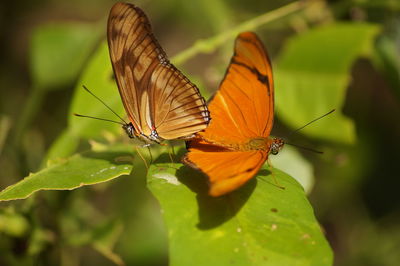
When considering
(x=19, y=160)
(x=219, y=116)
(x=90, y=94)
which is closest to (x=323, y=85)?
(x=219, y=116)

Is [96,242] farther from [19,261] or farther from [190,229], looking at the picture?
[190,229]

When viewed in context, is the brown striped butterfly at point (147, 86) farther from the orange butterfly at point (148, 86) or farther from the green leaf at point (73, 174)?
the green leaf at point (73, 174)

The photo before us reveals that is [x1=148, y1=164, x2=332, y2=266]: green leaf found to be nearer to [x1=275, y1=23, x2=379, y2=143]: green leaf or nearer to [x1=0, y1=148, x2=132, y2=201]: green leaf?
[x1=0, y1=148, x2=132, y2=201]: green leaf

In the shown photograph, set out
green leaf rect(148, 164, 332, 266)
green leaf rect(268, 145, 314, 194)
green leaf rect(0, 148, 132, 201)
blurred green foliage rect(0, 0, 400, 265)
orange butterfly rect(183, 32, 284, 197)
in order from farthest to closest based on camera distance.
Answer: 1. green leaf rect(268, 145, 314, 194)
2. blurred green foliage rect(0, 0, 400, 265)
3. orange butterfly rect(183, 32, 284, 197)
4. green leaf rect(0, 148, 132, 201)
5. green leaf rect(148, 164, 332, 266)

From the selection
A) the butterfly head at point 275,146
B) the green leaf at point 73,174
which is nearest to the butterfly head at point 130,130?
the green leaf at point 73,174

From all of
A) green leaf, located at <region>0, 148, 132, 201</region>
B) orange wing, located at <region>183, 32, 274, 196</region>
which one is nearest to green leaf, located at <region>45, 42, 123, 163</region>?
green leaf, located at <region>0, 148, 132, 201</region>
